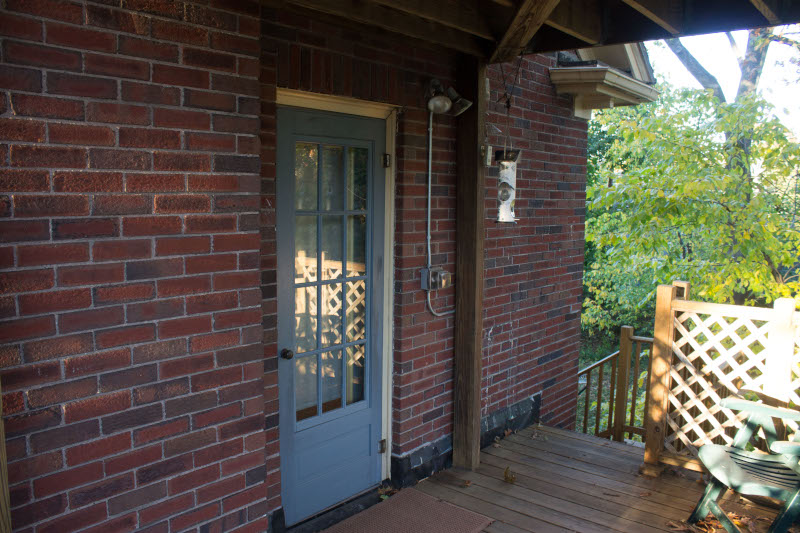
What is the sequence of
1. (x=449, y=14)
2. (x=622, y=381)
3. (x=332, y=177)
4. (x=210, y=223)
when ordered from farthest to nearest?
(x=622, y=381)
(x=332, y=177)
(x=449, y=14)
(x=210, y=223)

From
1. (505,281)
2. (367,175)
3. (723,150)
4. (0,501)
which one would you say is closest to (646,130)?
(723,150)

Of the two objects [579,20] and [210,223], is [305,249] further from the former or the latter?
[579,20]

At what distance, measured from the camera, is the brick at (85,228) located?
1896 mm

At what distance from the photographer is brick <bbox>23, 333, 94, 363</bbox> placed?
73.0 inches

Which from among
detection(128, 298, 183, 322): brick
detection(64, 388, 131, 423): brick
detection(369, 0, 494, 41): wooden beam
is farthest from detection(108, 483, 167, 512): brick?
detection(369, 0, 494, 41): wooden beam

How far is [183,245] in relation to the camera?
2189 millimetres

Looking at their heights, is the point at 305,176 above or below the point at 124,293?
above

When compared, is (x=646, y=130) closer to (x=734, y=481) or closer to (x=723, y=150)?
(x=723, y=150)

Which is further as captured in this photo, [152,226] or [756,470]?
[756,470]

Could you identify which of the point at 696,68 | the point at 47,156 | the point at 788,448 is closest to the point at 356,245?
the point at 47,156

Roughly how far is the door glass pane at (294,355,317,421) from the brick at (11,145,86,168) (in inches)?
66.4

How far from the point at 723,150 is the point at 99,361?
7434 mm

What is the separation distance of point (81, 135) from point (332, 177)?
1.61 metres

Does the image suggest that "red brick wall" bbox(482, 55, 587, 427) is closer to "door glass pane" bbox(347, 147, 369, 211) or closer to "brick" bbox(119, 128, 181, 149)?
"door glass pane" bbox(347, 147, 369, 211)
